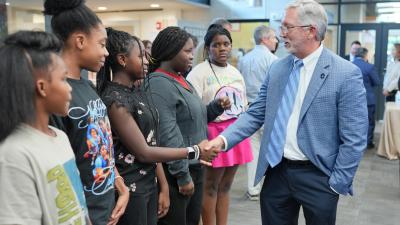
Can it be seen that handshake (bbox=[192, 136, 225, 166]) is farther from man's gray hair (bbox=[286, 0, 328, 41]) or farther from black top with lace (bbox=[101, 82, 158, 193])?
man's gray hair (bbox=[286, 0, 328, 41])

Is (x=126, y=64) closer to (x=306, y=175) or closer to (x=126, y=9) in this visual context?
(x=306, y=175)

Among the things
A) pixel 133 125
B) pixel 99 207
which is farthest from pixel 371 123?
pixel 99 207

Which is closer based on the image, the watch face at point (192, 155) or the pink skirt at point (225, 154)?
the watch face at point (192, 155)

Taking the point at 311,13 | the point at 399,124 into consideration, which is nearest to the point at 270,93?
the point at 311,13

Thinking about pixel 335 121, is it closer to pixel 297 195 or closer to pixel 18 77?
pixel 297 195

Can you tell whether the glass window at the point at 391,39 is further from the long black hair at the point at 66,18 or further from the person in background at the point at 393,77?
the long black hair at the point at 66,18

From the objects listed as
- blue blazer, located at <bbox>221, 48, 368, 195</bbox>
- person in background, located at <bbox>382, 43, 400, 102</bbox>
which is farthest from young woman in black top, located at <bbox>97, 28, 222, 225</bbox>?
person in background, located at <bbox>382, 43, 400, 102</bbox>

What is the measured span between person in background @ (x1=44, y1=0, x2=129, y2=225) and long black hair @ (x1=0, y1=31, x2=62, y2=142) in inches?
12.5

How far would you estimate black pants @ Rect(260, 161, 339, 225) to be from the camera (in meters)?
2.12

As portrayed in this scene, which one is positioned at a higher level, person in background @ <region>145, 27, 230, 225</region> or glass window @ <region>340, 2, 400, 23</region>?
glass window @ <region>340, 2, 400, 23</region>

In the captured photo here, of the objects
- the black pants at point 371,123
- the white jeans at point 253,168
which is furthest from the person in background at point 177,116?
the black pants at point 371,123

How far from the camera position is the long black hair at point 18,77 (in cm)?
118

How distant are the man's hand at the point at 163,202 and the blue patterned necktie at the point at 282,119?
1.78 feet

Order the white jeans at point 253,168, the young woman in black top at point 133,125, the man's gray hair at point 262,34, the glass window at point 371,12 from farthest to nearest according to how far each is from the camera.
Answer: the glass window at point 371,12 → the man's gray hair at point 262,34 → the white jeans at point 253,168 → the young woman in black top at point 133,125
